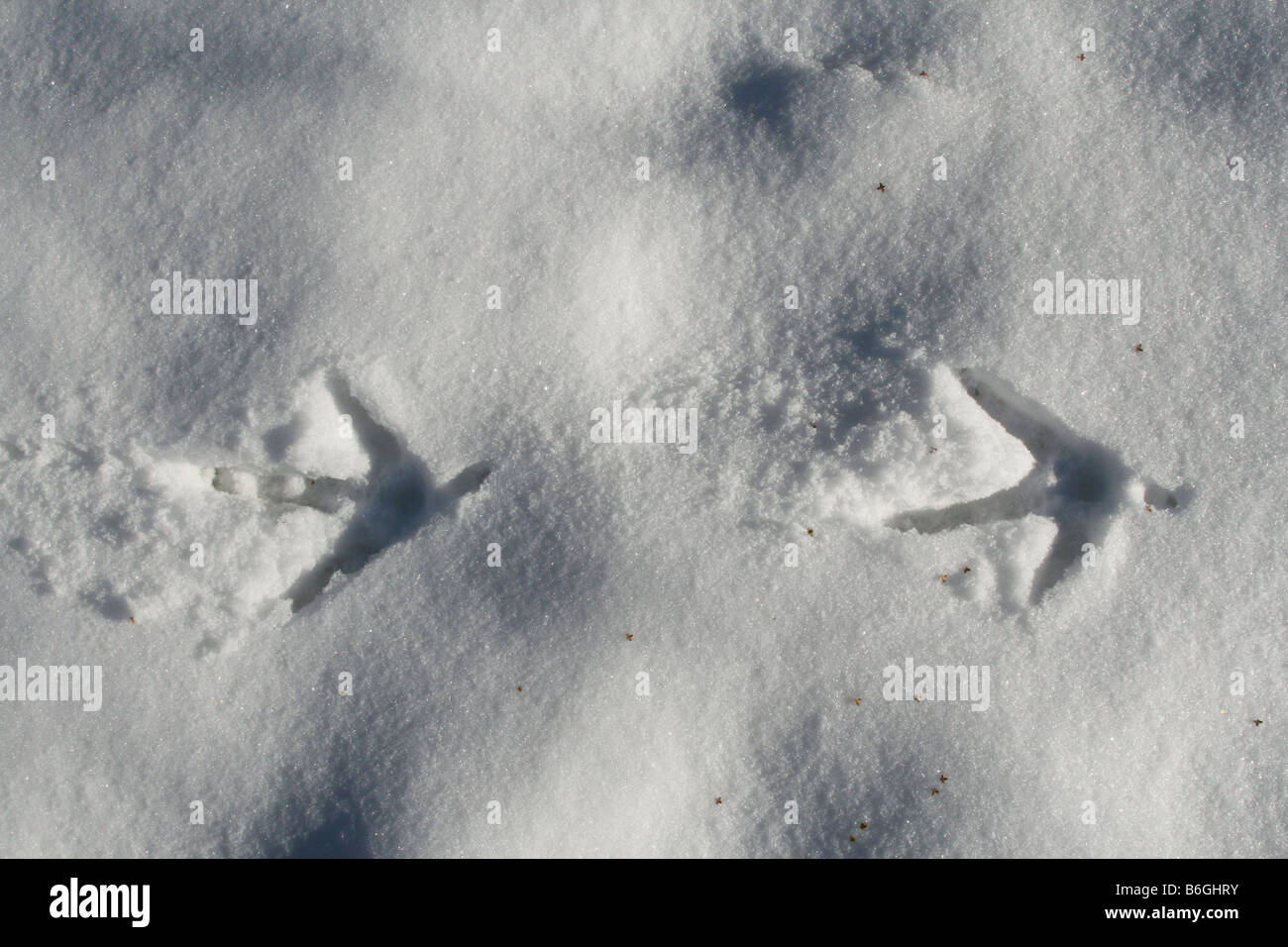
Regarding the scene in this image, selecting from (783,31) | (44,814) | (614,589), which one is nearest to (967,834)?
(614,589)

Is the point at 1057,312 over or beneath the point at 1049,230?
beneath

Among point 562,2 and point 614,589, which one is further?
point 562,2

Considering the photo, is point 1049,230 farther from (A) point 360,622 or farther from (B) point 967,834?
(A) point 360,622

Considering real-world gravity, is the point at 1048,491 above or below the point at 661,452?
below

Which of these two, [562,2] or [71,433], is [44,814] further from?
[562,2]
